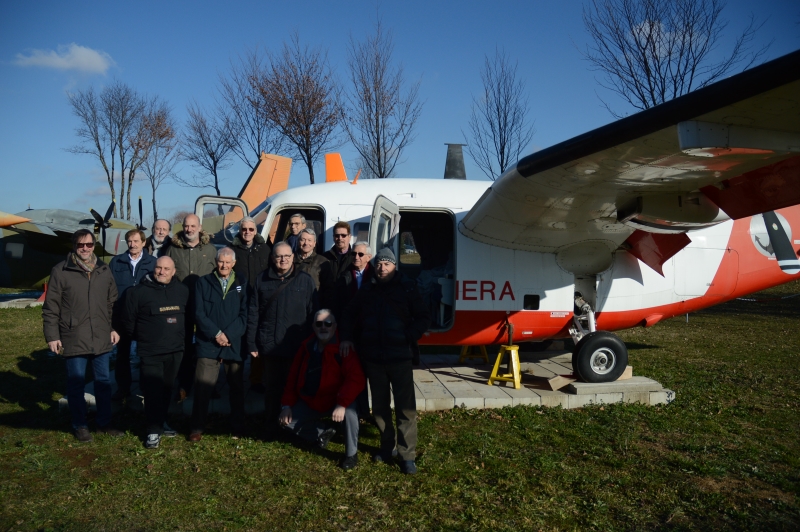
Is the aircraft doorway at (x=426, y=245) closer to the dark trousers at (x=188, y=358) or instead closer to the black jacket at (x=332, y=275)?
the black jacket at (x=332, y=275)

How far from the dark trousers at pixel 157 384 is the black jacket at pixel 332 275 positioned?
150 centimetres

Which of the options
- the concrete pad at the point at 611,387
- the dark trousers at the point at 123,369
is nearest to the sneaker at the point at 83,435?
the dark trousers at the point at 123,369

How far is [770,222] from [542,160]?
3.03 meters

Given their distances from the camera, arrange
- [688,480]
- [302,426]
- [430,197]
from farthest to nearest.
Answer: [430,197] < [302,426] < [688,480]

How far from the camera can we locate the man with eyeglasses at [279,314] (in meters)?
5.09

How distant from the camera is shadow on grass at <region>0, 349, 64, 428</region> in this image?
6.12m

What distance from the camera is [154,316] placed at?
516 centimetres

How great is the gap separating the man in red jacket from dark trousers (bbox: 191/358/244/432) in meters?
0.77

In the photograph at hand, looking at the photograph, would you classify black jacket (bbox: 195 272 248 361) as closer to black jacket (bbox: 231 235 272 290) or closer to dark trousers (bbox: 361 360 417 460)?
black jacket (bbox: 231 235 272 290)

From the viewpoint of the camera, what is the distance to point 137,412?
20.6 feet

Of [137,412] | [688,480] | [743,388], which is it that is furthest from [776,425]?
[137,412]

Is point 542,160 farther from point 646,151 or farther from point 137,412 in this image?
point 137,412

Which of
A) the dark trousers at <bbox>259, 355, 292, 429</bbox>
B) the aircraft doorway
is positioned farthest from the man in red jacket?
the aircraft doorway

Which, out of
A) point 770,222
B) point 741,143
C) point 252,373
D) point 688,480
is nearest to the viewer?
point 741,143
